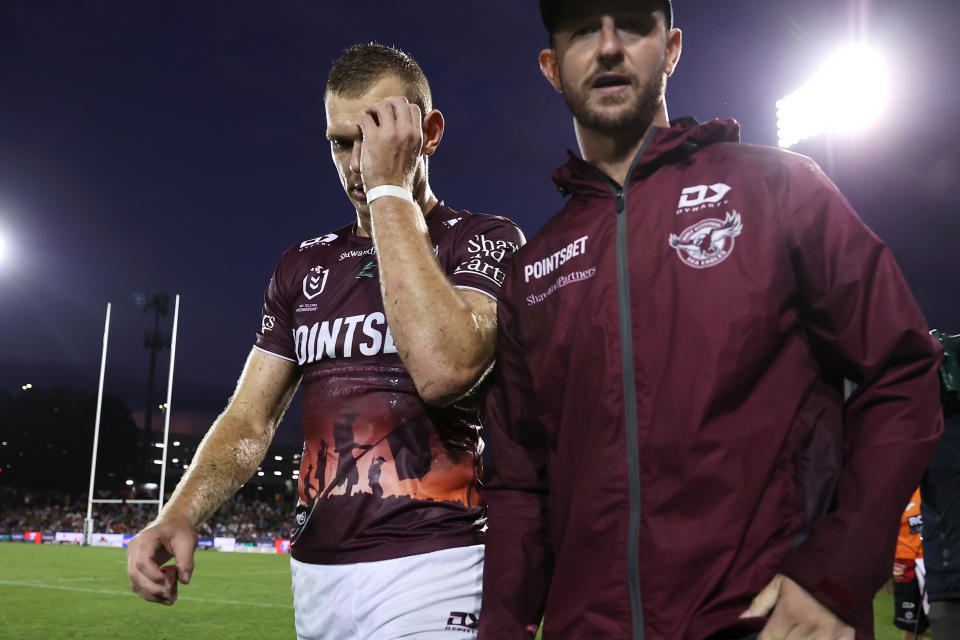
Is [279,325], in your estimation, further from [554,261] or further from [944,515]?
[944,515]

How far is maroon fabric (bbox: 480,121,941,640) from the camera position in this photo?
141cm

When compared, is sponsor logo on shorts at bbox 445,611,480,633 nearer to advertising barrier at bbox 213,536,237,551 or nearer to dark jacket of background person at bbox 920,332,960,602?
dark jacket of background person at bbox 920,332,960,602

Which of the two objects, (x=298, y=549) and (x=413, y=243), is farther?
(x=298, y=549)

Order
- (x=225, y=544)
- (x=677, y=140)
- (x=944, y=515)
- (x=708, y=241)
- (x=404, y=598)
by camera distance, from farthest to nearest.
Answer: (x=225, y=544) → (x=944, y=515) → (x=404, y=598) → (x=677, y=140) → (x=708, y=241)

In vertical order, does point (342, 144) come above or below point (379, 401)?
above

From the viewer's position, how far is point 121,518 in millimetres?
45531

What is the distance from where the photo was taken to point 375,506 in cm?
235

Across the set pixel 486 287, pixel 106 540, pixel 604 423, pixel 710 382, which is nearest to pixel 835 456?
pixel 710 382

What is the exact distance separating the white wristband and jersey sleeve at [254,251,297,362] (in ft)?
2.57

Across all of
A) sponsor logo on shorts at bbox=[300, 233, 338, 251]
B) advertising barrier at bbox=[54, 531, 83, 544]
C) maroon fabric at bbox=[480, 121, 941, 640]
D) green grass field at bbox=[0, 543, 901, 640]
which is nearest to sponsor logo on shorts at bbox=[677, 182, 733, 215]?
maroon fabric at bbox=[480, 121, 941, 640]

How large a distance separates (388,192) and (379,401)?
0.63 metres

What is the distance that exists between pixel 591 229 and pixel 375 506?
3.42ft

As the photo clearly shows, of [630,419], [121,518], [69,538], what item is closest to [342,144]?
[630,419]

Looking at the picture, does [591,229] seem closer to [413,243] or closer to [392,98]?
[413,243]
